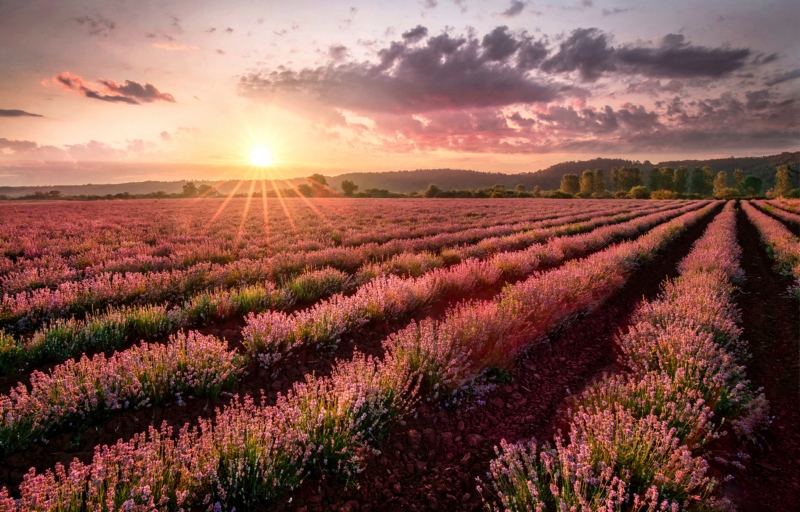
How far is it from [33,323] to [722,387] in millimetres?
8554

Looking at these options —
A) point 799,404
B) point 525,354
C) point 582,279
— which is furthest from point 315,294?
point 799,404

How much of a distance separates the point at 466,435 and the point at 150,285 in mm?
6083

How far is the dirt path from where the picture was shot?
281 centimetres

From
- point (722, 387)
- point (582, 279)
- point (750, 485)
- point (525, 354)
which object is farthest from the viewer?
point (582, 279)

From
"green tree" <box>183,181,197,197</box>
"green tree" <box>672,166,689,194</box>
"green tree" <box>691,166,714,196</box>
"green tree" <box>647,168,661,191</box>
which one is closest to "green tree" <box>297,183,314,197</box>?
"green tree" <box>183,181,197,197</box>

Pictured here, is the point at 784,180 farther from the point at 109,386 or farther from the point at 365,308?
the point at 109,386

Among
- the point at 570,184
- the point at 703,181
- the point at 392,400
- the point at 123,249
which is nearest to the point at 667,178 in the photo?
the point at 703,181

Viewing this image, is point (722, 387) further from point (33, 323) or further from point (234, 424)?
point (33, 323)

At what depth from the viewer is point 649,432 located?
2492 millimetres

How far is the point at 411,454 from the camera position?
3139 millimetres

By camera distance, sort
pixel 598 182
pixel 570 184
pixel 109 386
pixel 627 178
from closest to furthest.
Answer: pixel 109 386 < pixel 598 182 < pixel 627 178 < pixel 570 184

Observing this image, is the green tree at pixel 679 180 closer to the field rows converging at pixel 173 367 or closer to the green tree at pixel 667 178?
the green tree at pixel 667 178

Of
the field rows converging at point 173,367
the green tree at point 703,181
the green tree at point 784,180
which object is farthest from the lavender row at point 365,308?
the green tree at point 703,181

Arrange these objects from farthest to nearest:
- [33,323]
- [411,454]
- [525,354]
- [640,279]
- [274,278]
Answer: [640,279] < [274,278] < [33,323] < [525,354] < [411,454]
